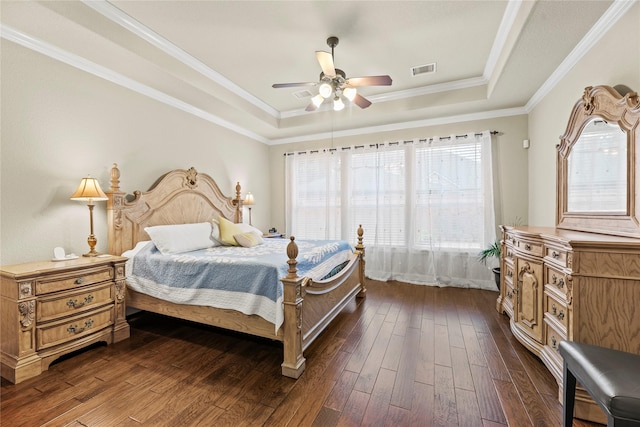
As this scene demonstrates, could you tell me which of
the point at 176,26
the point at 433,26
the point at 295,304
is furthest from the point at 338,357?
the point at 176,26

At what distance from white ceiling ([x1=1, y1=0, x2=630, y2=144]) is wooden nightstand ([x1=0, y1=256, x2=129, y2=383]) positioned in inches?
77.2

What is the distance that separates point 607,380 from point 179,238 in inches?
134

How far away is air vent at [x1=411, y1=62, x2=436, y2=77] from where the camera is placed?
10.7 feet

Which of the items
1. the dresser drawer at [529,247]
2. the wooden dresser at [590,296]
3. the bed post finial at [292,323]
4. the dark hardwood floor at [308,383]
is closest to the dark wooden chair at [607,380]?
the wooden dresser at [590,296]

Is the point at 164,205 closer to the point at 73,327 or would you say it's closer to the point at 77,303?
the point at 77,303

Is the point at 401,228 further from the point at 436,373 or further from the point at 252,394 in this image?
the point at 252,394

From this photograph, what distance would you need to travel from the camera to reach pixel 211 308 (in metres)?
2.31

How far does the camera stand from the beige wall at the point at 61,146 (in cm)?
221

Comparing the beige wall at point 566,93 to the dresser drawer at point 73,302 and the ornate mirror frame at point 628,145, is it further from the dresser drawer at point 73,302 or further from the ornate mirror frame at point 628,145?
the dresser drawer at point 73,302

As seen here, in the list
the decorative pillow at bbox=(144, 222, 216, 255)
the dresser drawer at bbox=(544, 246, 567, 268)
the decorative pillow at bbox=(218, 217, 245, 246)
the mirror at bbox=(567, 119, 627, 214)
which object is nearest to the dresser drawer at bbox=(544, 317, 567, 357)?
the dresser drawer at bbox=(544, 246, 567, 268)

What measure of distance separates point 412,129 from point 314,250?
2.91m

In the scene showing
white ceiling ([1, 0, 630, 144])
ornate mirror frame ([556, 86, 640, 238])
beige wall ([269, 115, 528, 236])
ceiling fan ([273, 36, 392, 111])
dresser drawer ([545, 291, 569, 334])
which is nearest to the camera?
dresser drawer ([545, 291, 569, 334])

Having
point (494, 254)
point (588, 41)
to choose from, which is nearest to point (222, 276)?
point (494, 254)

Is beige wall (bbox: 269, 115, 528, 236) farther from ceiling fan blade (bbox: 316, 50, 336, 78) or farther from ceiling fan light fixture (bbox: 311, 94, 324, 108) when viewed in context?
ceiling fan blade (bbox: 316, 50, 336, 78)
